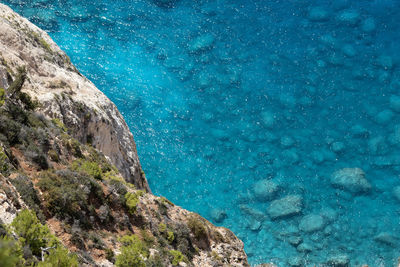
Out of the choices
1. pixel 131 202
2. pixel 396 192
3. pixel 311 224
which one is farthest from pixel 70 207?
pixel 396 192

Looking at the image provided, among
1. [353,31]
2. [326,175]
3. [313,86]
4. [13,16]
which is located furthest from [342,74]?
[13,16]

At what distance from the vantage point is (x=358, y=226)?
38625 mm

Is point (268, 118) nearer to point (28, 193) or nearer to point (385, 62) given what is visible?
point (385, 62)

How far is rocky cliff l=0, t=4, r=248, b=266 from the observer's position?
33.4ft

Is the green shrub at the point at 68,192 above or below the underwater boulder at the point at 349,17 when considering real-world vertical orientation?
below

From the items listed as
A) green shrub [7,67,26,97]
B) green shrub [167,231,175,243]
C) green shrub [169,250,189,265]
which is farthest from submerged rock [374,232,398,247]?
green shrub [7,67,26,97]

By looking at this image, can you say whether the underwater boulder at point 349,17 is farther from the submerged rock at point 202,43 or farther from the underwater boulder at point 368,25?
the submerged rock at point 202,43

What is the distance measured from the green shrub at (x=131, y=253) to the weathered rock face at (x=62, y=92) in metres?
5.65

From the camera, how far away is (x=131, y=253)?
12.2m

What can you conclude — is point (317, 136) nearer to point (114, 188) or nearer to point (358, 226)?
point (358, 226)

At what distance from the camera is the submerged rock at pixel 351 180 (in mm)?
40812

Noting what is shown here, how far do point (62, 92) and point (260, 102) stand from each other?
31.9 m

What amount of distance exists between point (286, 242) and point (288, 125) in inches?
518

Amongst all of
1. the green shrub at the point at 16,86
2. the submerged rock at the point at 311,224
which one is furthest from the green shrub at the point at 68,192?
the submerged rock at the point at 311,224
